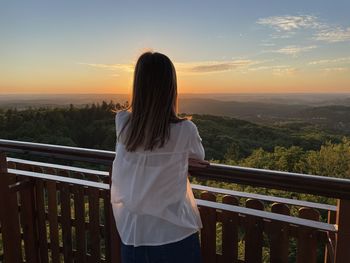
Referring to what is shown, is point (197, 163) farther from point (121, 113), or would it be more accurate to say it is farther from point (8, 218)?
point (8, 218)

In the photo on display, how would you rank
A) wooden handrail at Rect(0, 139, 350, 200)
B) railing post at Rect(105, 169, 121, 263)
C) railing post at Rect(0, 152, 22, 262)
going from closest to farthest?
1. wooden handrail at Rect(0, 139, 350, 200)
2. railing post at Rect(105, 169, 121, 263)
3. railing post at Rect(0, 152, 22, 262)

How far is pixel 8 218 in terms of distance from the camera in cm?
217

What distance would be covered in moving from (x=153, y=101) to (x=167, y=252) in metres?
0.57

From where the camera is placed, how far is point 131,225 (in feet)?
4.54

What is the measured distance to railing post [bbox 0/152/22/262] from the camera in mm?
2090

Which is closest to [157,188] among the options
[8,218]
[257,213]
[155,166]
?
[155,166]

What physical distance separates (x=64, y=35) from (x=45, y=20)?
172 centimetres

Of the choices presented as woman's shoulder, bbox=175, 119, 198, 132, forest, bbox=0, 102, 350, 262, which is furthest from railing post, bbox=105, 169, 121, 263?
forest, bbox=0, 102, 350, 262

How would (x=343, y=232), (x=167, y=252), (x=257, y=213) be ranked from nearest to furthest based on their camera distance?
(x=343, y=232), (x=167, y=252), (x=257, y=213)

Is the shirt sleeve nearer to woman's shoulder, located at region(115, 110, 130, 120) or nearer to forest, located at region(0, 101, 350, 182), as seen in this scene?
woman's shoulder, located at region(115, 110, 130, 120)

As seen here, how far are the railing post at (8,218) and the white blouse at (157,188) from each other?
0.99 metres

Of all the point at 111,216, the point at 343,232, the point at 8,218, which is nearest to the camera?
the point at 343,232

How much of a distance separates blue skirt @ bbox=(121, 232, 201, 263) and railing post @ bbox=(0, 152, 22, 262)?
3.33ft

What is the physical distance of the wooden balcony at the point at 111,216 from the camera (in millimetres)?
1327
